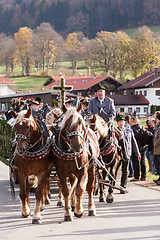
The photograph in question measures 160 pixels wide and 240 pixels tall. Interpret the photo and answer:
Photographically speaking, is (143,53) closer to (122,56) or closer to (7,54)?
(122,56)

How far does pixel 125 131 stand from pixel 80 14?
528 ft

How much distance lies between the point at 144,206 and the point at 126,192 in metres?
1.62

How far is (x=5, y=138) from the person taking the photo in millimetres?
13727

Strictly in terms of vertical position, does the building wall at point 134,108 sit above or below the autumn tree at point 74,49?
below

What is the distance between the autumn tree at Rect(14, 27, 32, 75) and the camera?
107000 mm

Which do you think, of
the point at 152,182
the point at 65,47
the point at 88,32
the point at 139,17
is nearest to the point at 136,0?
the point at 139,17

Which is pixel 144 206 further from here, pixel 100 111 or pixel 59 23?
pixel 59 23

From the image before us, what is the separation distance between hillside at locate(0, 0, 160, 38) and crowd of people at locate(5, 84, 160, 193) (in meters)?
145

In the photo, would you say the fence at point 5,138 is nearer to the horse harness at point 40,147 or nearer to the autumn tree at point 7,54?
the horse harness at point 40,147

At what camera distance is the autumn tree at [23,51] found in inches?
4213

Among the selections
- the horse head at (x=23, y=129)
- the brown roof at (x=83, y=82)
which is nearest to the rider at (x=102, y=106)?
the horse head at (x=23, y=129)

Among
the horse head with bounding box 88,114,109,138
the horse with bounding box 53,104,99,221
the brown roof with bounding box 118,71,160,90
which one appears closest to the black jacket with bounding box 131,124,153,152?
the horse head with bounding box 88,114,109,138

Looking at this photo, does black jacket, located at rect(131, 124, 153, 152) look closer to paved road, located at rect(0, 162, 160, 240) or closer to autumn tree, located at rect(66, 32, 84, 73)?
paved road, located at rect(0, 162, 160, 240)

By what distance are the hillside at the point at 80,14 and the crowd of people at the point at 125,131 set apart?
14461 centimetres
